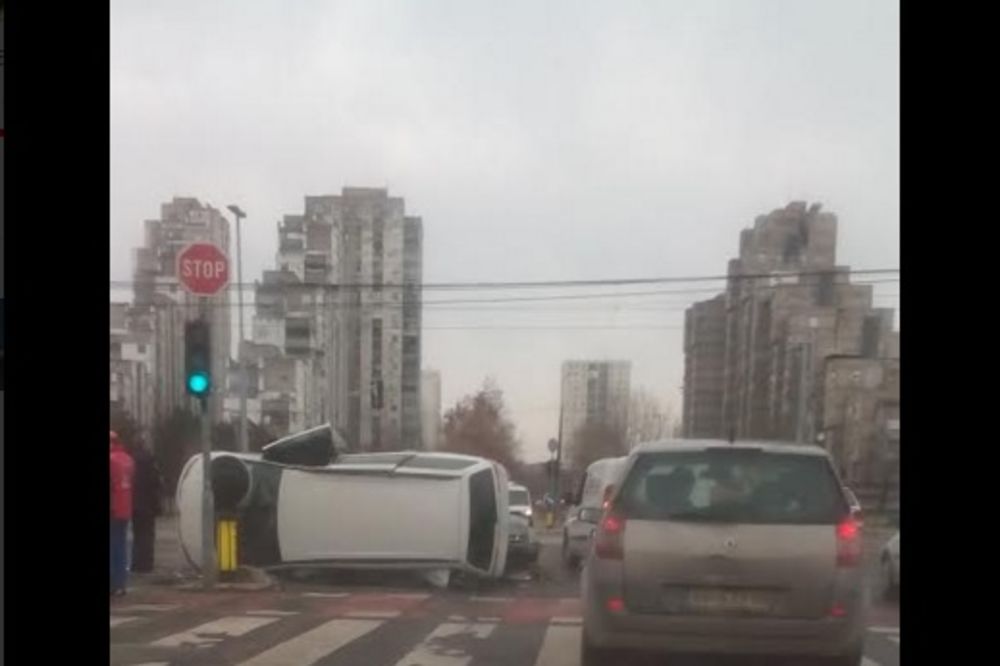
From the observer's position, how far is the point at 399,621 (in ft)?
8.57

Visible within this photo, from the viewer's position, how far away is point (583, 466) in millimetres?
2465

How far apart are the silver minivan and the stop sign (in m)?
1.06

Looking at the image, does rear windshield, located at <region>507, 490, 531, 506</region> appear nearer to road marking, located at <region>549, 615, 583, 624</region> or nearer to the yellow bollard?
road marking, located at <region>549, 615, 583, 624</region>

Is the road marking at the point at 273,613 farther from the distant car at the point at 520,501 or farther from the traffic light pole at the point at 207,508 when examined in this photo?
the distant car at the point at 520,501

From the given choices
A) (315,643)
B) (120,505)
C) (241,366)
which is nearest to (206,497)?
(120,505)

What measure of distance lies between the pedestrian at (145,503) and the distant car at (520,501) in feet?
2.88

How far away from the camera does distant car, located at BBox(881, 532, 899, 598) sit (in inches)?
93.2

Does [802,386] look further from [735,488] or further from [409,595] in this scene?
[409,595]

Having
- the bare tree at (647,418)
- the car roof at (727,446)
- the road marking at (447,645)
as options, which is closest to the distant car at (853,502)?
the car roof at (727,446)

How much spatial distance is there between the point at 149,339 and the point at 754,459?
4.81ft

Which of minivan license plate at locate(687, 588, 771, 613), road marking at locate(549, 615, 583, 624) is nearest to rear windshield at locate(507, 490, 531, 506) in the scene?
road marking at locate(549, 615, 583, 624)

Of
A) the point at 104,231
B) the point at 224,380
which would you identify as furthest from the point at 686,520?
the point at 104,231

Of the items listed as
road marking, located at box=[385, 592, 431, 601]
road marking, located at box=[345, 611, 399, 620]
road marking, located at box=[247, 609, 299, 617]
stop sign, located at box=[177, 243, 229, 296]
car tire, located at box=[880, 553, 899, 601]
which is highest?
stop sign, located at box=[177, 243, 229, 296]

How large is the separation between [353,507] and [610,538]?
63 centimetres
